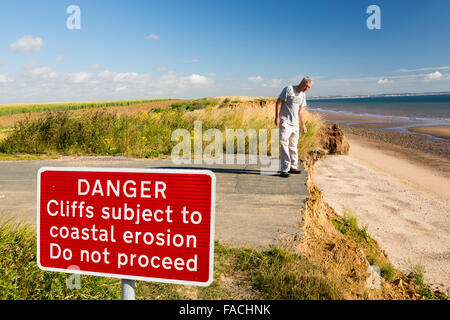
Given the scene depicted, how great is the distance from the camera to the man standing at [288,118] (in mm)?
6770

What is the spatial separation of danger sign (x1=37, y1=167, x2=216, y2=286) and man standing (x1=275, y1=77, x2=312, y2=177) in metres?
5.42

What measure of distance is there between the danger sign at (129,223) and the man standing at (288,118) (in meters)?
5.42

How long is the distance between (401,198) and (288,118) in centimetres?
507

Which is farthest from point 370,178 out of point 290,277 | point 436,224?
point 290,277

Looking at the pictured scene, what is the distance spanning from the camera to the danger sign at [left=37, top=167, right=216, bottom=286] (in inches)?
57.8

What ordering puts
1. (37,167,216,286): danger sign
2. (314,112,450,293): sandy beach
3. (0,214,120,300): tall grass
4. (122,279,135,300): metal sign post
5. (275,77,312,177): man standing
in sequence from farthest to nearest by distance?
(275,77,312,177): man standing, (314,112,450,293): sandy beach, (0,214,120,300): tall grass, (122,279,135,300): metal sign post, (37,167,216,286): danger sign

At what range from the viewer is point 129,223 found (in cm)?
153

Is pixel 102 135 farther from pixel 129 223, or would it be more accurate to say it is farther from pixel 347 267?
pixel 129 223

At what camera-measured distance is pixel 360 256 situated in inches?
160

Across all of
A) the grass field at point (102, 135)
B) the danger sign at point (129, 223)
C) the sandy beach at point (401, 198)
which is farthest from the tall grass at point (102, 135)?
Result: the danger sign at point (129, 223)

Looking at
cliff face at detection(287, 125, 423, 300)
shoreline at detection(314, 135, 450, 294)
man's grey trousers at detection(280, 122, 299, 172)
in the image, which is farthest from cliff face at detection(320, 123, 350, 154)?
cliff face at detection(287, 125, 423, 300)

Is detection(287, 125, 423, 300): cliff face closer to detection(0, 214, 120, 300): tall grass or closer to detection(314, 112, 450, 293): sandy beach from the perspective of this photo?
detection(314, 112, 450, 293): sandy beach

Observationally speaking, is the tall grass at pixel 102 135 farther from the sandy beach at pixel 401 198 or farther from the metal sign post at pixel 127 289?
the metal sign post at pixel 127 289

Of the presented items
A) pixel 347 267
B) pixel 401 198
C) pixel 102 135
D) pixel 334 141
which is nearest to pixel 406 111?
pixel 334 141
